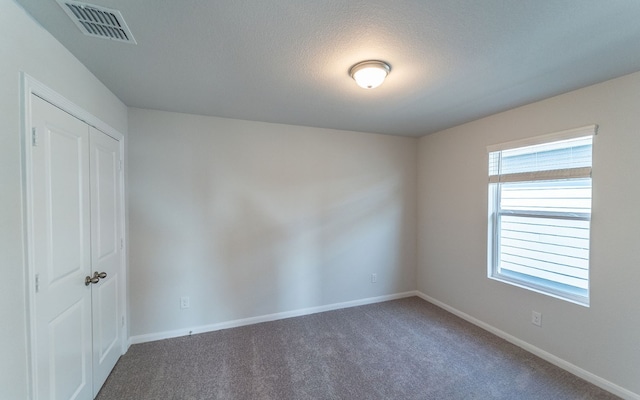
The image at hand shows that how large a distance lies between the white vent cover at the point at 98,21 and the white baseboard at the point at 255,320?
2.78 m

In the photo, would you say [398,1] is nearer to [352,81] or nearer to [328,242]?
[352,81]

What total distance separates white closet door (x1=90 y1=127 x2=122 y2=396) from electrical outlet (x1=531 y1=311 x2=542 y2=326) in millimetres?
3913

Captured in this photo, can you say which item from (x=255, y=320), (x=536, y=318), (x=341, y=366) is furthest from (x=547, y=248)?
(x=255, y=320)

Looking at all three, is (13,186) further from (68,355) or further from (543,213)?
(543,213)

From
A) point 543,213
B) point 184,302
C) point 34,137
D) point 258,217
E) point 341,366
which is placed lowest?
point 341,366

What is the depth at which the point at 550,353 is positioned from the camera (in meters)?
2.42

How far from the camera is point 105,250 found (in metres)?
2.17

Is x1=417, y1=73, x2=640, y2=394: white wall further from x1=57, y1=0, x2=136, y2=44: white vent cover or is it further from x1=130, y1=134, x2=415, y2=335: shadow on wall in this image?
x1=57, y1=0, x2=136, y2=44: white vent cover

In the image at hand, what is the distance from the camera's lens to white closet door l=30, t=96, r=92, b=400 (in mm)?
1407

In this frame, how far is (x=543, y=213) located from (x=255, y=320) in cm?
337

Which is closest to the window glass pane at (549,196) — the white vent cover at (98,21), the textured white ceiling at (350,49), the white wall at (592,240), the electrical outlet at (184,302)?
the white wall at (592,240)

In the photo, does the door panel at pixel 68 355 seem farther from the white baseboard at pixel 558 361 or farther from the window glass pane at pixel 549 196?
the window glass pane at pixel 549 196

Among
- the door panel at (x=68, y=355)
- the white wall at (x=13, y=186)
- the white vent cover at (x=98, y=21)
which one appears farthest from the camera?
the door panel at (x=68, y=355)

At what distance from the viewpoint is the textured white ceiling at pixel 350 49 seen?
4.34 feet
